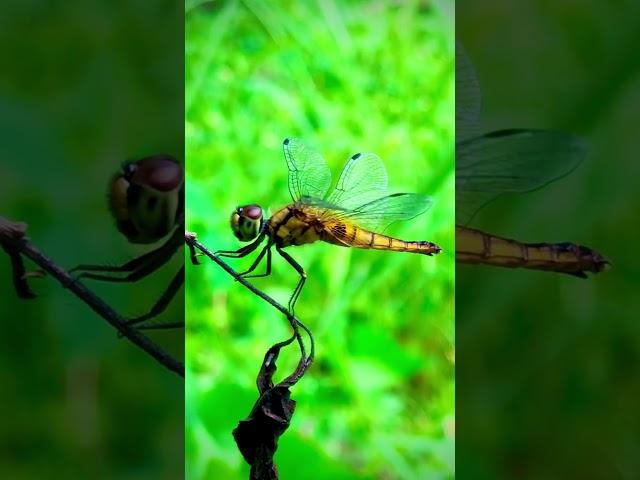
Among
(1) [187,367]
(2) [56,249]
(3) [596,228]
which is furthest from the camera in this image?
(3) [596,228]

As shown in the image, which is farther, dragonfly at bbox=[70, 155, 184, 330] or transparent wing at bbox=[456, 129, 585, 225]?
transparent wing at bbox=[456, 129, 585, 225]

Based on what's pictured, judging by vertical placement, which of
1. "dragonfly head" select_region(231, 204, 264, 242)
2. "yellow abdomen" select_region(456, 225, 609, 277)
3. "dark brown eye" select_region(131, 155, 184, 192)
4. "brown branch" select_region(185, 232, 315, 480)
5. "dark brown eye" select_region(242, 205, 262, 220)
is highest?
"dark brown eye" select_region(131, 155, 184, 192)

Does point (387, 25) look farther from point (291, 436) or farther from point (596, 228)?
point (291, 436)

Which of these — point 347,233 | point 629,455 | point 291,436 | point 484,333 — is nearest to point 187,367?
point 291,436

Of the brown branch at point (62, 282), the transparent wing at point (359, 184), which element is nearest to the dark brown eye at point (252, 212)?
the transparent wing at point (359, 184)

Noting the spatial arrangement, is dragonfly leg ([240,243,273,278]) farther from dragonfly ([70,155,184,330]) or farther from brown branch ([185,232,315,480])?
dragonfly ([70,155,184,330])

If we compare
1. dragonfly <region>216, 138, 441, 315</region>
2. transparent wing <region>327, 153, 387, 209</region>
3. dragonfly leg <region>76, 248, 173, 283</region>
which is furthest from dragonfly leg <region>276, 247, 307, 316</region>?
dragonfly leg <region>76, 248, 173, 283</region>

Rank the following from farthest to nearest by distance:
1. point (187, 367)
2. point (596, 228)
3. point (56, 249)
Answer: point (596, 228) → point (187, 367) → point (56, 249)

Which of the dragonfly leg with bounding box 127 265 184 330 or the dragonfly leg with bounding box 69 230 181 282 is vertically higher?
the dragonfly leg with bounding box 69 230 181 282
